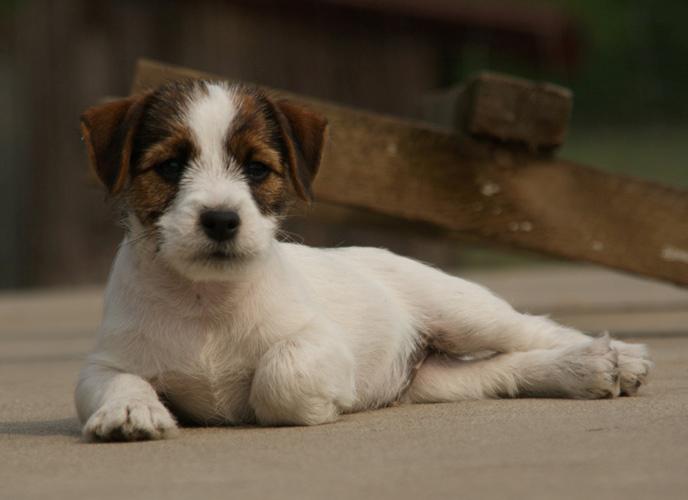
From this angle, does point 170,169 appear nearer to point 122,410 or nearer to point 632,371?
point 122,410

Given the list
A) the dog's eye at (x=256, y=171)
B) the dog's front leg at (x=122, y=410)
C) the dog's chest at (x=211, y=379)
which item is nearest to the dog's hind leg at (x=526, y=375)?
the dog's chest at (x=211, y=379)

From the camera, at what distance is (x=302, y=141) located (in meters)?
5.80

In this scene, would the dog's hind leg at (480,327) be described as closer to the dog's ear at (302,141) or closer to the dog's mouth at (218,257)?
the dog's ear at (302,141)

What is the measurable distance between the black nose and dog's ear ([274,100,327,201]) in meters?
0.62

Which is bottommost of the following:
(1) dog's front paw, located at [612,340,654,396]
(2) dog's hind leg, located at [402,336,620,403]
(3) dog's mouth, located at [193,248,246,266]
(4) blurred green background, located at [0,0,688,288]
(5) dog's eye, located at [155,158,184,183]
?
(4) blurred green background, located at [0,0,688,288]

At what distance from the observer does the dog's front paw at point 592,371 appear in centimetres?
577

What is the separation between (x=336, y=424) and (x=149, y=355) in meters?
0.80

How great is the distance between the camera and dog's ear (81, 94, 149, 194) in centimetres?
541

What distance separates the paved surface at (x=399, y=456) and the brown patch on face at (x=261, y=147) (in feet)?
3.18

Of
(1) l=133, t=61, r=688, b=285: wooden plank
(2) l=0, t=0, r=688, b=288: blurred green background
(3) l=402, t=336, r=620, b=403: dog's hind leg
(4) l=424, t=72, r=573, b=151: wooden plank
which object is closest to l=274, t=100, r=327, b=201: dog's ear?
(3) l=402, t=336, r=620, b=403: dog's hind leg

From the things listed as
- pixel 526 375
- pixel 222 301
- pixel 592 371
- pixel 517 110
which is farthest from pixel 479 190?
pixel 222 301

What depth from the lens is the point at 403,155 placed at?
8094 millimetres

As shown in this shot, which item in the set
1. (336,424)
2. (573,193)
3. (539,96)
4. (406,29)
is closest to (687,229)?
(573,193)

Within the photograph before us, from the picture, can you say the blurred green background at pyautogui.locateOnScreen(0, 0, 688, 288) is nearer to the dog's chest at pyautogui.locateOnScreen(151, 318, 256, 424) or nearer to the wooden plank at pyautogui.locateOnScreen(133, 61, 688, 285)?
the wooden plank at pyautogui.locateOnScreen(133, 61, 688, 285)
